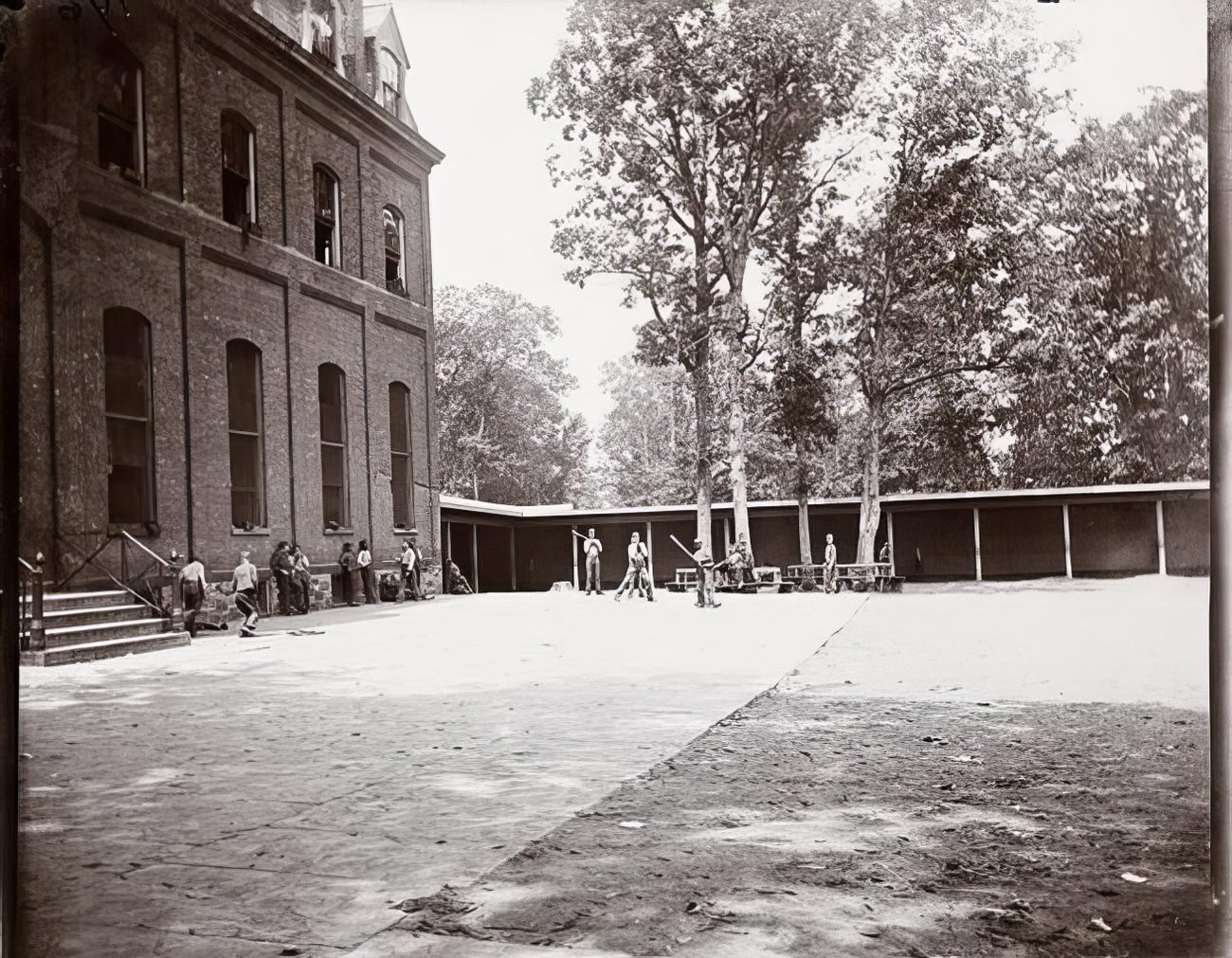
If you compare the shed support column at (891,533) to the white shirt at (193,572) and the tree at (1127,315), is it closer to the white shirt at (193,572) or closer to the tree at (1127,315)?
the tree at (1127,315)

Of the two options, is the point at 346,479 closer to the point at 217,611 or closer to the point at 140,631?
the point at 217,611

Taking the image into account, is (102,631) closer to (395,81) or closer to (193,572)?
(193,572)

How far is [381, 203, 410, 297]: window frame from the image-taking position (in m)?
4.91

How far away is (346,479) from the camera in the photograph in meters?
5.65

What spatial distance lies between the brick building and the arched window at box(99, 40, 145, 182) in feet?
0.04

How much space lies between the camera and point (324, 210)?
209 inches

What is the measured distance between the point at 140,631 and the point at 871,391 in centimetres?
765

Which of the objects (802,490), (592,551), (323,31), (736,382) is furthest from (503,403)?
(592,551)

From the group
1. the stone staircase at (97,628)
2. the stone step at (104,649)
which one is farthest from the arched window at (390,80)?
the stone step at (104,649)

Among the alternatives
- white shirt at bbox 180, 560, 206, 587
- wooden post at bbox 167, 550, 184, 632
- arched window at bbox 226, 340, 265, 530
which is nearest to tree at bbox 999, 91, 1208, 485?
arched window at bbox 226, 340, 265, 530

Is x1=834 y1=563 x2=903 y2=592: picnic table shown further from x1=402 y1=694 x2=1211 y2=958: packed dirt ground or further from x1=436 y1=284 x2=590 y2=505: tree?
x1=436 y1=284 x2=590 y2=505: tree

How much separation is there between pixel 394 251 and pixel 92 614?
5553mm

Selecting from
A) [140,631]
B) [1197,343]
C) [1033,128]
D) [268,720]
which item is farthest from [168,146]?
[140,631]

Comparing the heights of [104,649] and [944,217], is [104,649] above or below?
below
